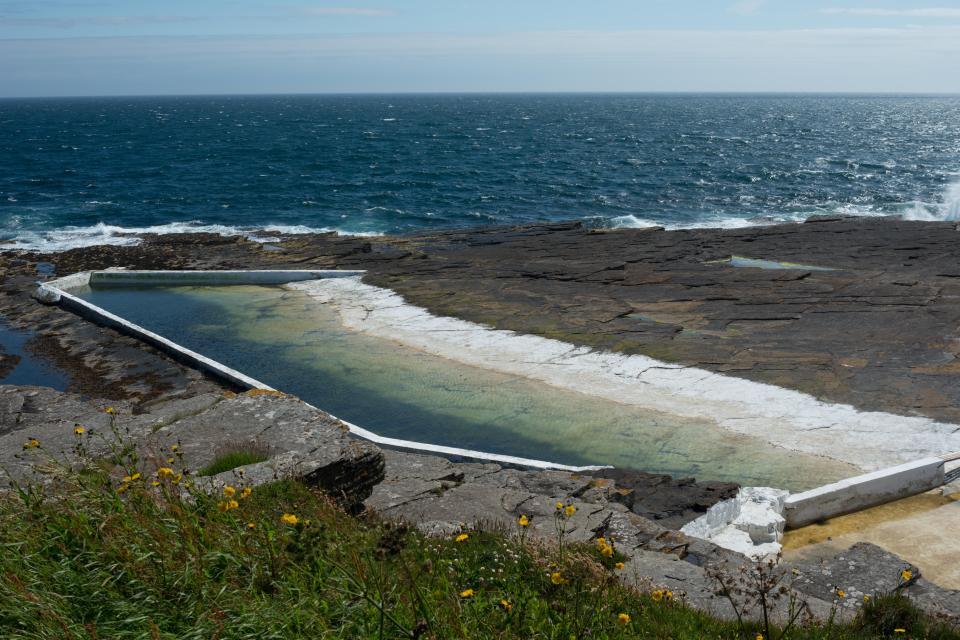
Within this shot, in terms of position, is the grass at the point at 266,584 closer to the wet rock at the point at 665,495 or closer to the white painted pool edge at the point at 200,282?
the wet rock at the point at 665,495

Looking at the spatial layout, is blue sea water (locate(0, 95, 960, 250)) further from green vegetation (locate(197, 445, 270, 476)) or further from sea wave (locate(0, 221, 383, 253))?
green vegetation (locate(197, 445, 270, 476))

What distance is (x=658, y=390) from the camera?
14141mm

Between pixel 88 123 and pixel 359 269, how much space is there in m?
111

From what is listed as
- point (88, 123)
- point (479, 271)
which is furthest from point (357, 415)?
point (88, 123)

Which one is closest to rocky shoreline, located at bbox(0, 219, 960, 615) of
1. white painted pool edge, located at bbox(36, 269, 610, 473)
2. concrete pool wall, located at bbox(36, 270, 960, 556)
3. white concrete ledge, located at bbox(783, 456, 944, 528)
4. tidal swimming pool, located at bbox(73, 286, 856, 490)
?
white painted pool edge, located at bbox(36, 269, 610, 473)

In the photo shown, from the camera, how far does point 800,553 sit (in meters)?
8.83

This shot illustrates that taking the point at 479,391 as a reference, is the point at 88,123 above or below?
above

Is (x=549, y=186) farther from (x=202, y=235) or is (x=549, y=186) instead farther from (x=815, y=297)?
(x=815, y=297)

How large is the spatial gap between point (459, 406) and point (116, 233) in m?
27.4

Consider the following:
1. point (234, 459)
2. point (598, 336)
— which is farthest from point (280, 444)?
point (598, 336)

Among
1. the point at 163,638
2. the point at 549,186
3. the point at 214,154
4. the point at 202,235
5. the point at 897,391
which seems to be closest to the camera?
the point at 163,638

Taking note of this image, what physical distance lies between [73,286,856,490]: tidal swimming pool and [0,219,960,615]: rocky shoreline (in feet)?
3.86

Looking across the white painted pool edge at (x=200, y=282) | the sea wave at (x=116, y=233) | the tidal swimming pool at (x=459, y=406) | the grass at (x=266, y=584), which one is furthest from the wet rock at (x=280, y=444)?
the sea wave at (x=116, y=233)

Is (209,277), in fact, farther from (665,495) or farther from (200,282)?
(665,495)
